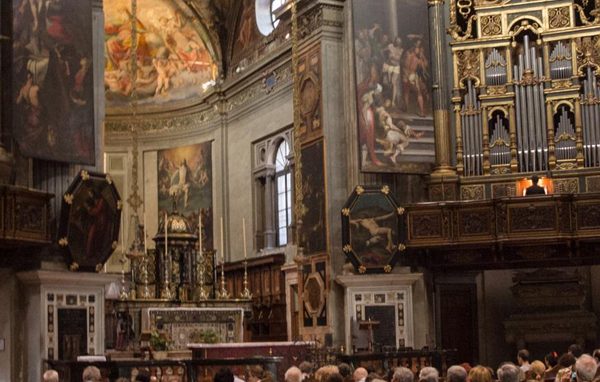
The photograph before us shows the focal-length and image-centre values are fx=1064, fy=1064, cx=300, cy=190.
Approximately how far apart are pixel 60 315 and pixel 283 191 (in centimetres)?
1063

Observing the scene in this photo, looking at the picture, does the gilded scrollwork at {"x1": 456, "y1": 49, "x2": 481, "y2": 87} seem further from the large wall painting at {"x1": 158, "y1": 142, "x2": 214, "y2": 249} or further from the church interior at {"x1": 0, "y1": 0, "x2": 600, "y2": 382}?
the large wall painting at {"x1": 158, "y1": 142, "x2": 214, "y2": 249}

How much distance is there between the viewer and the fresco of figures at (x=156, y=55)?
1313 inches

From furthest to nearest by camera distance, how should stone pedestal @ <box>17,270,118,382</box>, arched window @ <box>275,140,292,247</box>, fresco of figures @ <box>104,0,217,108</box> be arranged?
fresco of figures @ <box>104,0,217,108</box>
arched window @ <box>275,140,292,247</box>
stone pedestal @ <box>17,270,118,382</box>

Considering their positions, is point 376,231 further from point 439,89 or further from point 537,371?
point 537,371

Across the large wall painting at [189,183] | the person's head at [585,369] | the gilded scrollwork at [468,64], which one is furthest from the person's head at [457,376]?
the large wall painting at [189,183]

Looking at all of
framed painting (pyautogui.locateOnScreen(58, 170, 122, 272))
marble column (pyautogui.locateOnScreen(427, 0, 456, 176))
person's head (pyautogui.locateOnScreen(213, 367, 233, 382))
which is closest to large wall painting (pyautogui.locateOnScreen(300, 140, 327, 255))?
marble column (pyautogui.locateOnScreen(427, 0, 456, 176))

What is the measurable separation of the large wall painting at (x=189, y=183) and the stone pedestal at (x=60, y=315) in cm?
1139

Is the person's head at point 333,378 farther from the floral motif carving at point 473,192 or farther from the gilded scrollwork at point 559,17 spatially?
the gilded scrollwork at point 559,17

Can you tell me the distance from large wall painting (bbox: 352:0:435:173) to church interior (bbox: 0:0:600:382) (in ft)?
0.12

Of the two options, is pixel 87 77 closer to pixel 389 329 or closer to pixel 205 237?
pixel 389 329

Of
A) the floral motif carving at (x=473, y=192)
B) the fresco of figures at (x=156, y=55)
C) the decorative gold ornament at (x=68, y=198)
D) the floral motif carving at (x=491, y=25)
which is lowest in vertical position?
Result: the decorative gold ornament at (x=68, y=198)

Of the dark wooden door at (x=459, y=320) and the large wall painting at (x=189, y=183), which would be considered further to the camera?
the large wall painting at (x=189, y=183)

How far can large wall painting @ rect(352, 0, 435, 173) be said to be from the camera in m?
23.1

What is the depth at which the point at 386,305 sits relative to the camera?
22.7 m
